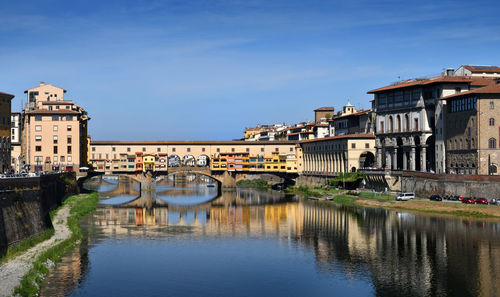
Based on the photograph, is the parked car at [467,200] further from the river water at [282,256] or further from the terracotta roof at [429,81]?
the terracotta roof at [429,81]

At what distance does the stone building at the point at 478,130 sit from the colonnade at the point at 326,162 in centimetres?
3092

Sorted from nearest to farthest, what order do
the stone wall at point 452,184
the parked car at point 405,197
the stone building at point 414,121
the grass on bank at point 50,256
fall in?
the grass on bank at point 50,256 → the stone wall at point 452,184 → the parked car at point 405,197 → the stone building at point 414,121

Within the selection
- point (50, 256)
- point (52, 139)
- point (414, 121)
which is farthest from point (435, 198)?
point (52, 139)

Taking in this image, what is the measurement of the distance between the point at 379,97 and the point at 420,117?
1229 cm

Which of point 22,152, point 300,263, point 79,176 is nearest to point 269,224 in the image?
point 300,263

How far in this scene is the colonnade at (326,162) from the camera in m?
126

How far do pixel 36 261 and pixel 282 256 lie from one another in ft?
69.6

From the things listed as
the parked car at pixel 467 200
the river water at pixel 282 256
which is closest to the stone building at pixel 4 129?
the river water at pixel 282 256

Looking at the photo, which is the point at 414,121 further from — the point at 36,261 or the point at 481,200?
the point at 36,261

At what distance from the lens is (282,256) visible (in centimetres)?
5775

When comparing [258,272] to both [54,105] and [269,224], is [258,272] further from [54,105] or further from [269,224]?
[54,105]

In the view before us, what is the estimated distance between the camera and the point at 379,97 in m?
119

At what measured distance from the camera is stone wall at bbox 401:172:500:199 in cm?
8362

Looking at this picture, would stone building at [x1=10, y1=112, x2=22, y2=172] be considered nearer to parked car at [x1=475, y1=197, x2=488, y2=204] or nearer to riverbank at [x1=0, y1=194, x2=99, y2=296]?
riverbank at [x1=0, y1=194, x2=99, y2=296]
